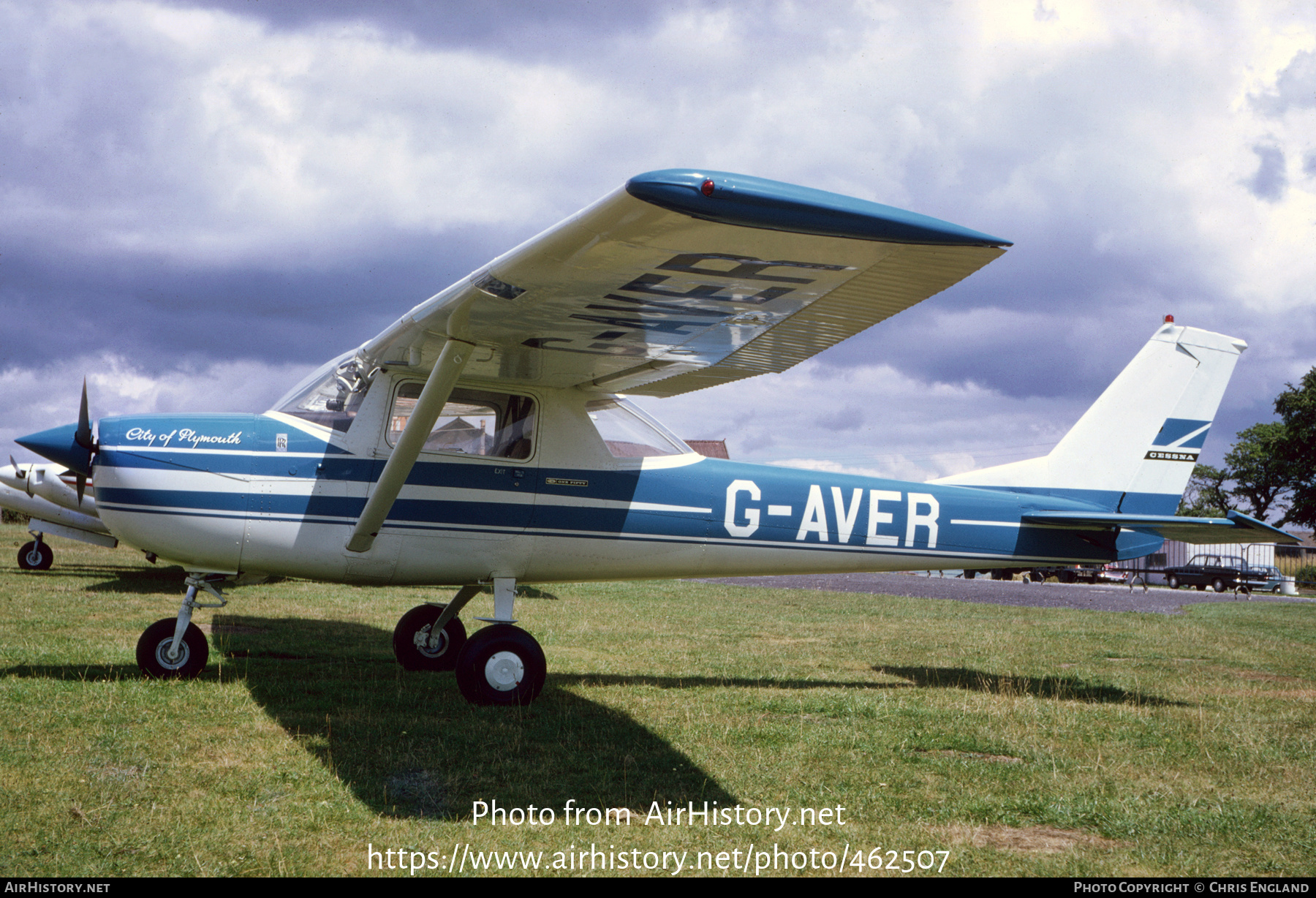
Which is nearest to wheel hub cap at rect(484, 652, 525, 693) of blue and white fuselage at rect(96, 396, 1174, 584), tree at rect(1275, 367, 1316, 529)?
blue and white fuselage at rect(96, 396, 1174, 584)

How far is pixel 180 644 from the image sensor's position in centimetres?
682

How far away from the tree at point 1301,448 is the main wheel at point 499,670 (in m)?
59.0

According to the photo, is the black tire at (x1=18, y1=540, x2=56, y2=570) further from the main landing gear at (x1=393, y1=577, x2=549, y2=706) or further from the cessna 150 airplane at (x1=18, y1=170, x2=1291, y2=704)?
the main landing gear at (x1=393, y1=577, x2=549, y2=706)

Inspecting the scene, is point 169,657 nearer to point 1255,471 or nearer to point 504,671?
point 504,671

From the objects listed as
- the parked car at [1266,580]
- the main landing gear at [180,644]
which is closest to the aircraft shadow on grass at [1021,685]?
the main landing gear at [180,644]

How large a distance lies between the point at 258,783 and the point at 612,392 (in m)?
4.03

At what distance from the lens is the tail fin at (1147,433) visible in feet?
27.6

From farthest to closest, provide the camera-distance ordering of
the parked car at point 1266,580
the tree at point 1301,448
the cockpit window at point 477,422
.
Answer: the tree at point 1301,448
the parked car at point 1266,580
the cockpit window at point 477,422

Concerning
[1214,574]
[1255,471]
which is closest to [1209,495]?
[1255,471]

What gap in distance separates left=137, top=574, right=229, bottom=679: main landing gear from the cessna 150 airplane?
20 mm

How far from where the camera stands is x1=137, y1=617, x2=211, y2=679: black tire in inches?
265

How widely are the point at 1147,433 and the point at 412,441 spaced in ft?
22.2

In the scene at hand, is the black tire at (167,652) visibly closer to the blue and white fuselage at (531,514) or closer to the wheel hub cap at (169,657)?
the wheel hub cap at (169,657)
